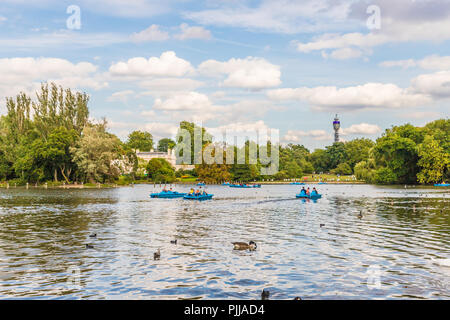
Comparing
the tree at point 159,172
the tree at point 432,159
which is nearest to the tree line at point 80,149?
the tree at point 432,159

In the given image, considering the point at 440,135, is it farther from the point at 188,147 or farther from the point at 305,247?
the point at 305,247

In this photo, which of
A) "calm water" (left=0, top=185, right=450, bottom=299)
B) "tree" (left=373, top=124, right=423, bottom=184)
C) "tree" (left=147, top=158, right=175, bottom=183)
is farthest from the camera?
"tree" (left=147, top=158, right=175, bottom=183)

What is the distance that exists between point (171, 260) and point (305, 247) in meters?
7.51

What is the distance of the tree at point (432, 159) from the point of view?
375 feet

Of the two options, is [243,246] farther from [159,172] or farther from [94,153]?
[159,172]

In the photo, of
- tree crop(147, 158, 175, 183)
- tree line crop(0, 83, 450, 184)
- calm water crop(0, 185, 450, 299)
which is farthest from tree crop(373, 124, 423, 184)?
calm water crop(0, 185, 450, 299)

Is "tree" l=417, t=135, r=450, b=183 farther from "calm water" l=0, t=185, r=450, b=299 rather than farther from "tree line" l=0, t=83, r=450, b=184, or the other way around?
"calm water" l=0, t=185, r=450, b=299

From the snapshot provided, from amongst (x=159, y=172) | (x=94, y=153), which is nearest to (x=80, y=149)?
(x=94, y=153)

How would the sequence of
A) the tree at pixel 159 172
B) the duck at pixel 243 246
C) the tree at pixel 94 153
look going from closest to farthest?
the duck at pixel 243 246, the tree at pixel 94 153, the tree at pixel 159 172

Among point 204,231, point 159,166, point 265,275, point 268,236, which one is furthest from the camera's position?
point 159,166

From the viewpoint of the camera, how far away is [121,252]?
2159cm

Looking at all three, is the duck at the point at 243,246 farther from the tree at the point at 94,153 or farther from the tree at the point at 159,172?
the tree at the point at 159,172

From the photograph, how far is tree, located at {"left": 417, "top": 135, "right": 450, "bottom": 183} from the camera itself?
114 meters
